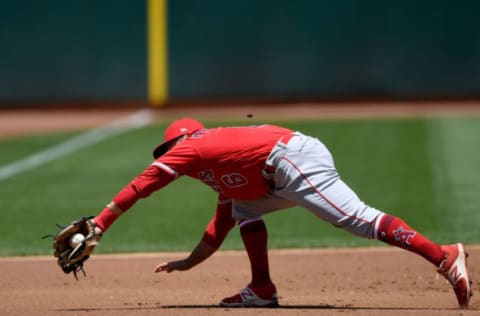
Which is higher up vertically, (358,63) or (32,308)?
(32,308)

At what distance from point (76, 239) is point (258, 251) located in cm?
128

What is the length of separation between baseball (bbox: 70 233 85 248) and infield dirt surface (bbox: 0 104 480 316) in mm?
560

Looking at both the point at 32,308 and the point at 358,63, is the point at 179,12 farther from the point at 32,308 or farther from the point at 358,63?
the point at 32,308

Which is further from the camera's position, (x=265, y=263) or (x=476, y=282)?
(x=476, y=282)

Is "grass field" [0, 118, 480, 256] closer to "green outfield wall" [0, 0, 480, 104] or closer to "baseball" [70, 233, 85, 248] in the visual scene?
"baseball" [70, 233, 85, 248]

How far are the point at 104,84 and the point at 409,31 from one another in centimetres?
746

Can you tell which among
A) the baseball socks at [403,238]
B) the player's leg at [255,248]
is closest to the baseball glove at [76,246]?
the player's leg at [255,248]

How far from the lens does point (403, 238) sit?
612 centimetres

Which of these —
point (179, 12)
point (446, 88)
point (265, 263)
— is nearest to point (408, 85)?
point (446, 88)

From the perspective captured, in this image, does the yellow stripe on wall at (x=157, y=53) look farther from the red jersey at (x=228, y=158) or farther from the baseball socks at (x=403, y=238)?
the baseball socks at (x=403, y=238)

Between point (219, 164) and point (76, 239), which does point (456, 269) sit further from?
point (76, 239)

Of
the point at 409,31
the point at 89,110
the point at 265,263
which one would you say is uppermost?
the point at 265,263

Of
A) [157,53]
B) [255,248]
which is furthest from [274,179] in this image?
[157,53]

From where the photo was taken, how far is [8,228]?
10.2 meters
